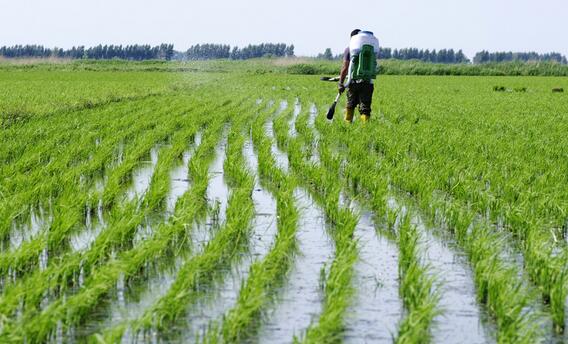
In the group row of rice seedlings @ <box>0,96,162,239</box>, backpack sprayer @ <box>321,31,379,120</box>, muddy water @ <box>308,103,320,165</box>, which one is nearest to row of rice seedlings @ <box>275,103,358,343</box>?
muddy water @ <box>308,103,320,165</box>

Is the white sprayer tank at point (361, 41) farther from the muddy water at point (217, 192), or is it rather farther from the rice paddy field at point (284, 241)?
the muddy water at point (217, 192)

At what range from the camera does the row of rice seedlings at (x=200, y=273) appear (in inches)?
117

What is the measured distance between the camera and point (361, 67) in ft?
35.9

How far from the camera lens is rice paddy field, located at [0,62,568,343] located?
3.09 m

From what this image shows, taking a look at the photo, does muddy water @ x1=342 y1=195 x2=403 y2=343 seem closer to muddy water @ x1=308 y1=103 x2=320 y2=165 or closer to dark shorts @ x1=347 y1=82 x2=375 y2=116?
muddy water @ x1=308 y1=103 x2=320 y2=165

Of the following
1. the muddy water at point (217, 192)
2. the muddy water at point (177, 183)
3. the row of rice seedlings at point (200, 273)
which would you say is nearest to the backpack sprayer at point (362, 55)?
the muddy water at point (217, 192)

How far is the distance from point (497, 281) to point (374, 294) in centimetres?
51

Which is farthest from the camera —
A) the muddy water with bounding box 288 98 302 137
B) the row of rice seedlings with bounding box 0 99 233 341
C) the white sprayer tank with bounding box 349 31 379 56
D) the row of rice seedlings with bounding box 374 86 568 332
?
the white sprayer tank with bounding box 349 31 379 56

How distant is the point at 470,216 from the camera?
15.2 feet

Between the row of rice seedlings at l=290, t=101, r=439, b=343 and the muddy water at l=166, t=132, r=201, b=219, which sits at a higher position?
the row of rice seedlings at l=290, t=101, r=439, b=343

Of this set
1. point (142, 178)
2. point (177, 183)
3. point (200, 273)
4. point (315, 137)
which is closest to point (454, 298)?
point (200, 273)

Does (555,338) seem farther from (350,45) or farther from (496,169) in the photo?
(350,45)

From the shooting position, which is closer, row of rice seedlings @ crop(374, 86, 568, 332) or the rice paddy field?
the rice paddy field

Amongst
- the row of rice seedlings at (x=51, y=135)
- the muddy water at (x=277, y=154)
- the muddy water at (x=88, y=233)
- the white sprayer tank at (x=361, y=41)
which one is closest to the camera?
the muddy water at (x=88, y=233)
